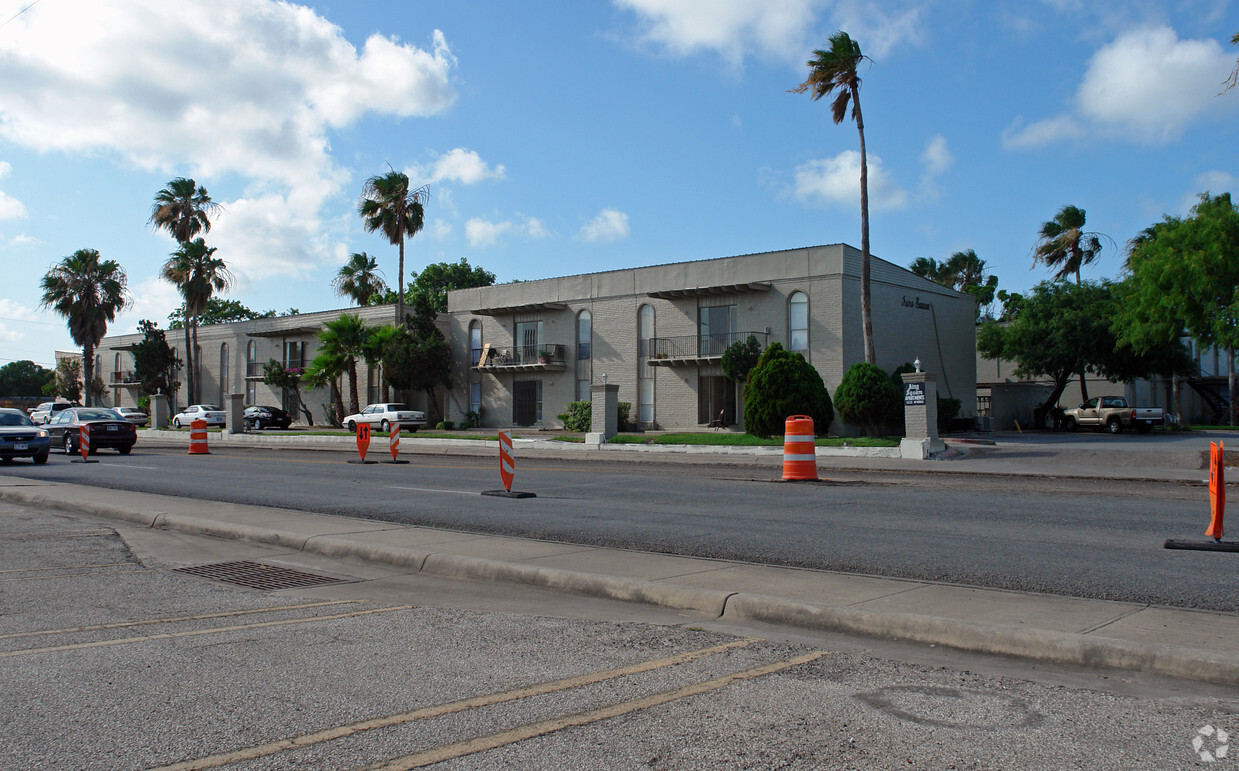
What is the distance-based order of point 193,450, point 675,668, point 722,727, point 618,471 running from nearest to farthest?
point 722,727 < point 675,668 < point 618,471 < point 193,450

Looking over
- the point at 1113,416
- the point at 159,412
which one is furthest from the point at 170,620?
the point at 159,412

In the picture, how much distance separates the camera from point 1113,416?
38.7 metres

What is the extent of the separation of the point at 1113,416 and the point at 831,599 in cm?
3814

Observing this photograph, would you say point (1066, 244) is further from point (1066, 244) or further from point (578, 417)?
point (578, 417)

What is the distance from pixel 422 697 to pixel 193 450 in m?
27.8

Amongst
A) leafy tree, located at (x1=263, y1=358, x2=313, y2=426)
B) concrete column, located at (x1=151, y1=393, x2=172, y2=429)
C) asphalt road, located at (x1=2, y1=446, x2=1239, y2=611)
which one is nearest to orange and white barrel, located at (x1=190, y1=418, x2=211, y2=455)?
asphalt road, located at (x1=2, y1=446, x2=1239, y2=611)

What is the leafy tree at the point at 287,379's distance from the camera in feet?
174

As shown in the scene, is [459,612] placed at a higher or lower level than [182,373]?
lower

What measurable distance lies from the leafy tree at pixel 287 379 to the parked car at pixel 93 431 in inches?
941

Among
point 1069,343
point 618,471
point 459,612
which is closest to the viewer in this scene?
point 459,612

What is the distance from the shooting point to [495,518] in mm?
11562

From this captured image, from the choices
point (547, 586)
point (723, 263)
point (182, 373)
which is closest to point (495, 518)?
point (547, 586)

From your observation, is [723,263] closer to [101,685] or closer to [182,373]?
[101,685]

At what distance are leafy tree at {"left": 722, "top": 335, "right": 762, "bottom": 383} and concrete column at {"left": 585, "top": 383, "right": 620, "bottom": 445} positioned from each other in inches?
227
